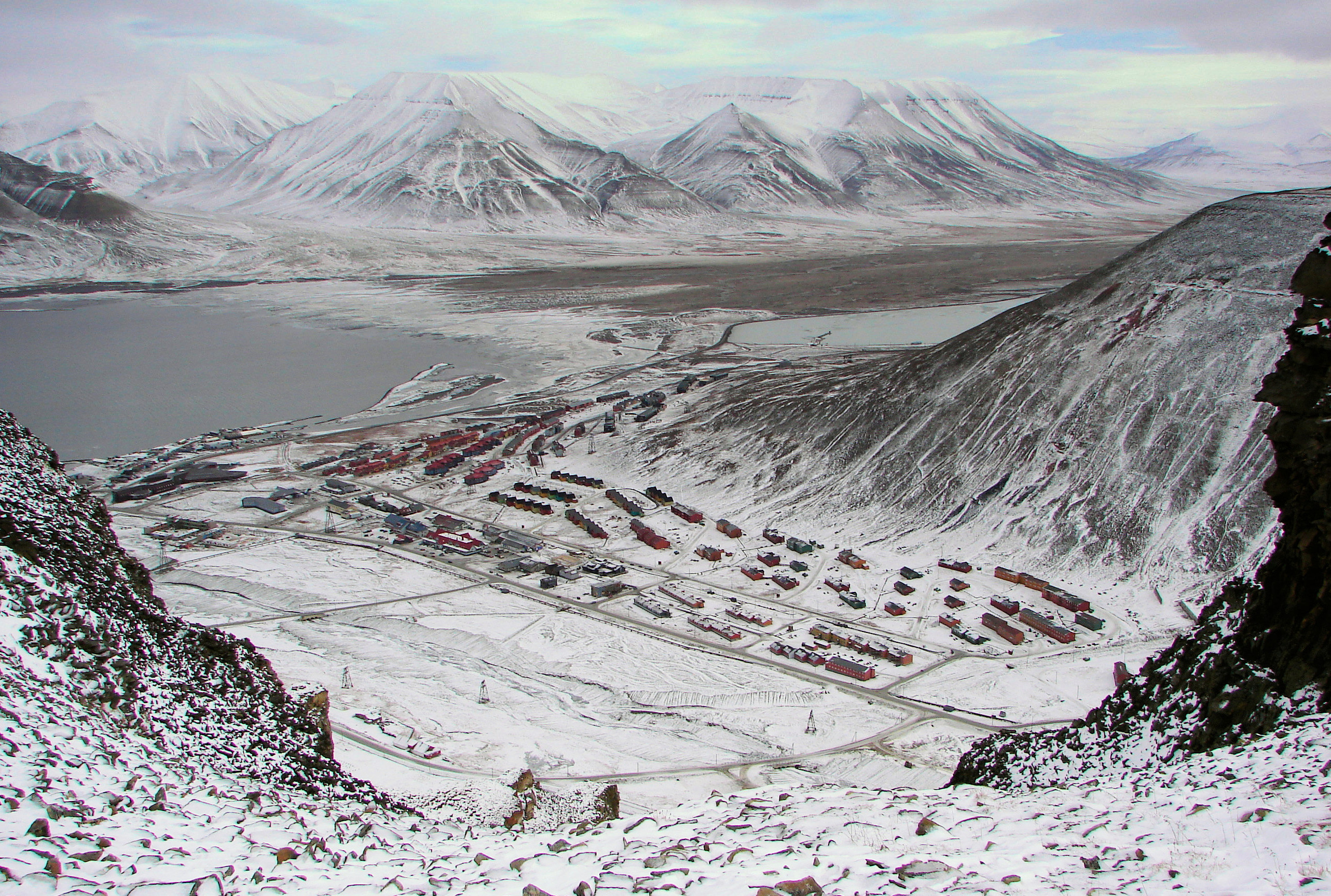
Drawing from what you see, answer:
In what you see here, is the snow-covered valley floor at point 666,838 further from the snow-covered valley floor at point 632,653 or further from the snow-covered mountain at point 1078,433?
the snow-covered mountain at point 1078,433

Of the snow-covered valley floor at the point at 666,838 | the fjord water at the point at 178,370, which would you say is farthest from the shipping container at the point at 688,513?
the fjord water at the point at 178,370

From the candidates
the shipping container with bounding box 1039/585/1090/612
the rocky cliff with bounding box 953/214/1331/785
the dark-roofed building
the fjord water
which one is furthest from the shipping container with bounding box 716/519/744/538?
the fjord water

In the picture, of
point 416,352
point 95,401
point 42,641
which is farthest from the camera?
point 416,352

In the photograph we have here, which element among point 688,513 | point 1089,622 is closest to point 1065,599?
point 1089,622

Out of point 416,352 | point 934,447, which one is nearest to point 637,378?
point 416,352

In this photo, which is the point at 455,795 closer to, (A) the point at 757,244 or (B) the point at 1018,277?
(B) the point at 1018,277

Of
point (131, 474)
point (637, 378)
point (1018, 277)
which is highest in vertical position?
point (1018, 277)

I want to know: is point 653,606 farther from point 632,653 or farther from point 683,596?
point 632,653
